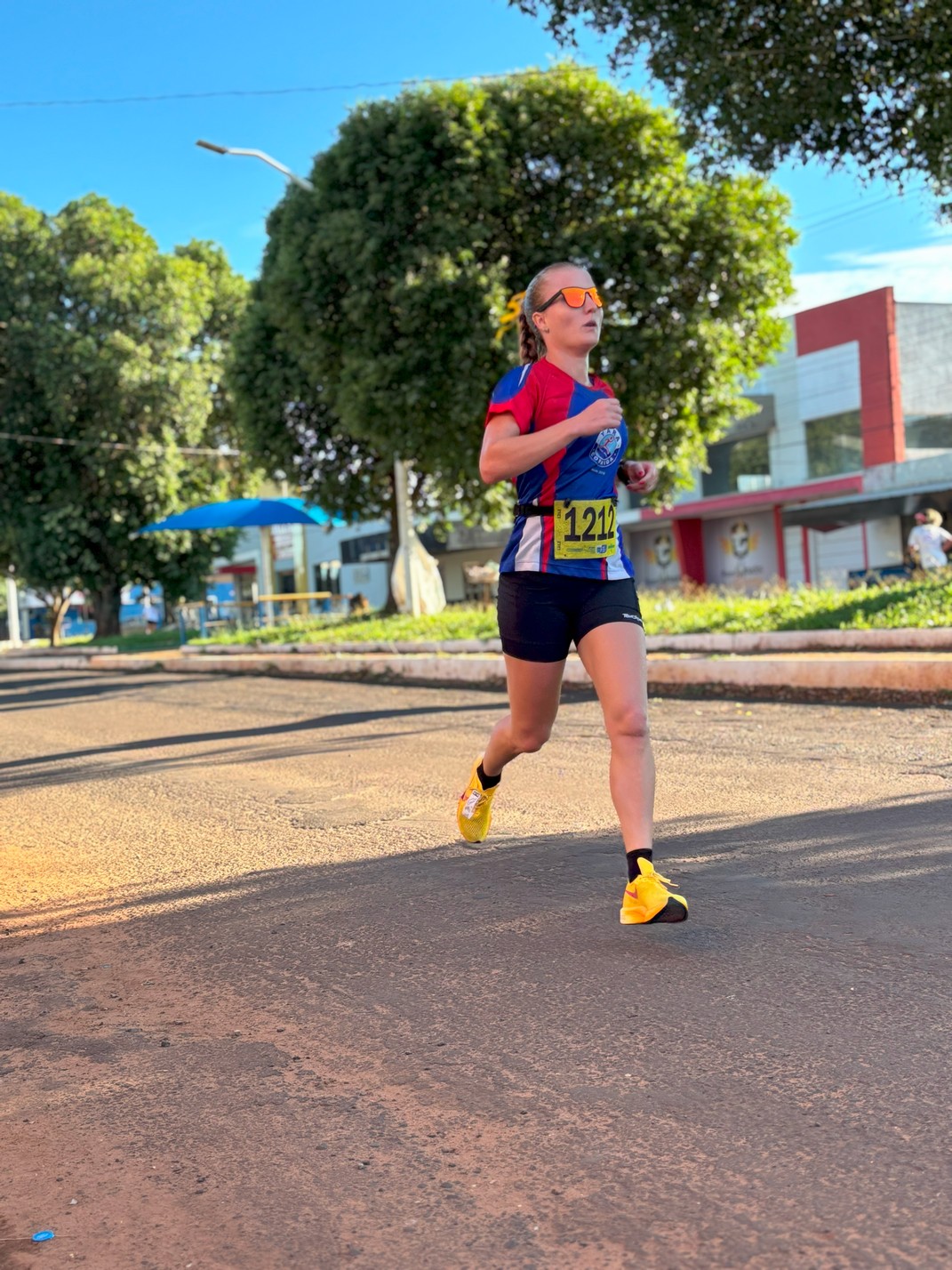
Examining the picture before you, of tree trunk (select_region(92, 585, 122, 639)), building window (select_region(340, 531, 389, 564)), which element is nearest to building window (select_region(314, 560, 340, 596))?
building window (select_region(340, 531, 389, 564))

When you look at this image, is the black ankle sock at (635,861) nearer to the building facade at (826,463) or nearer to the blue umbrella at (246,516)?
the blue umbrella at (246,516)

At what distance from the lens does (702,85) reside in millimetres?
13055

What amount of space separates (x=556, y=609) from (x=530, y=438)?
532 mm

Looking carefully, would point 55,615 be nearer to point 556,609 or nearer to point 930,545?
point 930,545

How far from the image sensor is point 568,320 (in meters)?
4.07

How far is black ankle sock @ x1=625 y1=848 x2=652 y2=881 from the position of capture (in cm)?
389

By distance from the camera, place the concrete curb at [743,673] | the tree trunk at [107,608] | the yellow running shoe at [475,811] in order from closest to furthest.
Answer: the yellow running shoe at [475,811] → the concrete curb at [743,673] → the tree trunk at [107,608]

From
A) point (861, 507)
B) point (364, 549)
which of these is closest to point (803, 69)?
point (861, 507)

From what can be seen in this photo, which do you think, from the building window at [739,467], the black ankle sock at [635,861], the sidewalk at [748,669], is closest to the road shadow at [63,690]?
the sidewalk at [748,669]

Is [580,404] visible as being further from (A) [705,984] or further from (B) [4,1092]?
(B) [4,1092]

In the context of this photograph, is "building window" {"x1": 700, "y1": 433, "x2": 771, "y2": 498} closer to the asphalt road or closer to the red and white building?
the red and white building

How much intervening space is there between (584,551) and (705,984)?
4.35ft

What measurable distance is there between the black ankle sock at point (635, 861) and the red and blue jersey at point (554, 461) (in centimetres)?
82

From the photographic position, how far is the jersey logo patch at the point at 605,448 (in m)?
4.07
